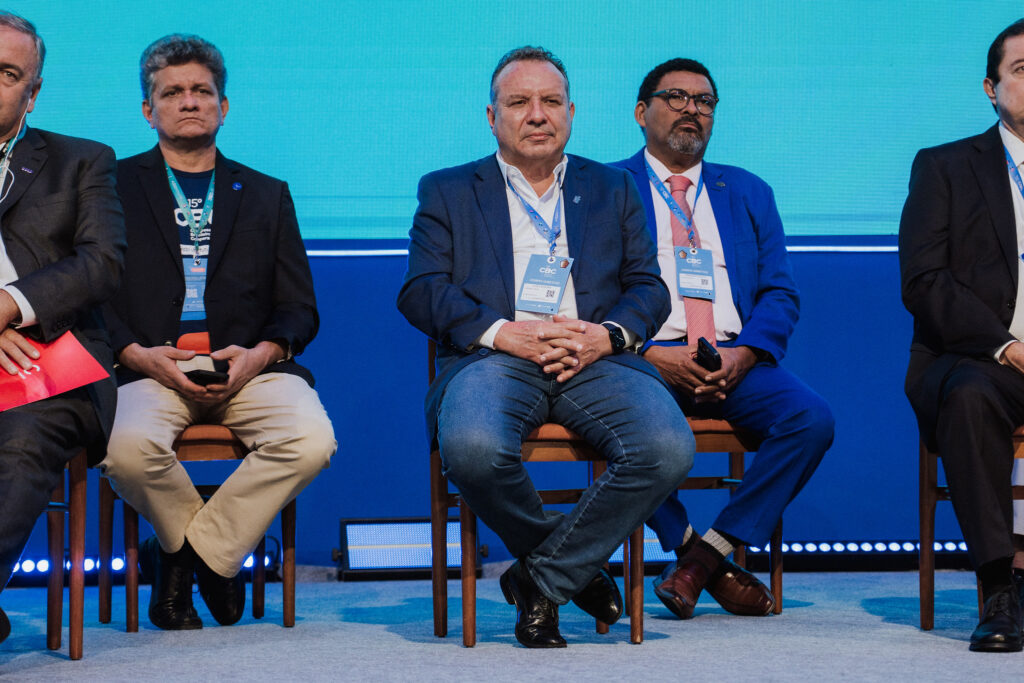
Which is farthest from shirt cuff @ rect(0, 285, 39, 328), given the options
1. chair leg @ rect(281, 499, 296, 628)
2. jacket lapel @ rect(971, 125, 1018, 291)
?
jacket lapel @ rect(971, 125, 1018, 291)

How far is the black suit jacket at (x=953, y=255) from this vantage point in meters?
2.93

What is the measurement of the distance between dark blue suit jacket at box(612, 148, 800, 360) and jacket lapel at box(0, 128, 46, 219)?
5.48 ft

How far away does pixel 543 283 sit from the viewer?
9.73 ft

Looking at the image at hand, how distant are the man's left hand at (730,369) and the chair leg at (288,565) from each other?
1225 mm

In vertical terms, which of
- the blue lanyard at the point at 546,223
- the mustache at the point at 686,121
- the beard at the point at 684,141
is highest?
the mustache at the point at 686,121

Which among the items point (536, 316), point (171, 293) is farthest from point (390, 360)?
point (536, 316)

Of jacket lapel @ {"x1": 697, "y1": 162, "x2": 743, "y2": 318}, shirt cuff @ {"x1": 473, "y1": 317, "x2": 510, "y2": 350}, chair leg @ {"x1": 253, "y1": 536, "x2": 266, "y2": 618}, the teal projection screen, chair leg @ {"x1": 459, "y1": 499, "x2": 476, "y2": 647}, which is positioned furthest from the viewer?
the teal projection screen

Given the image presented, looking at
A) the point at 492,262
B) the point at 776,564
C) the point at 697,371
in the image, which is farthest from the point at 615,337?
the point at 776,564

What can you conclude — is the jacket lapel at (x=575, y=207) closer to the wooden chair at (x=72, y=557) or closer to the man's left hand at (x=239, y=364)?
the man's left hand at (x=239, y=364)

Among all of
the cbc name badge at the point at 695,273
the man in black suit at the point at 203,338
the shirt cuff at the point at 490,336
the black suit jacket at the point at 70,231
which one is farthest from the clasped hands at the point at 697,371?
the black suit jacket at the point at 70,231

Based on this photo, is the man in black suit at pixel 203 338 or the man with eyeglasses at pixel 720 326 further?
the man with eyeglasses at pixel 720 326

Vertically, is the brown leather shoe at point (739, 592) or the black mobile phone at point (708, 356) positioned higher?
the black mobile phone at point (708, 356)

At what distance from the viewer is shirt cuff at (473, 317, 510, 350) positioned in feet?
9.29

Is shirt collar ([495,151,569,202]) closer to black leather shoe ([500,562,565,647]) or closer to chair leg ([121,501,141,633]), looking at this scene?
black leather shoe ([500,562,565,647])
